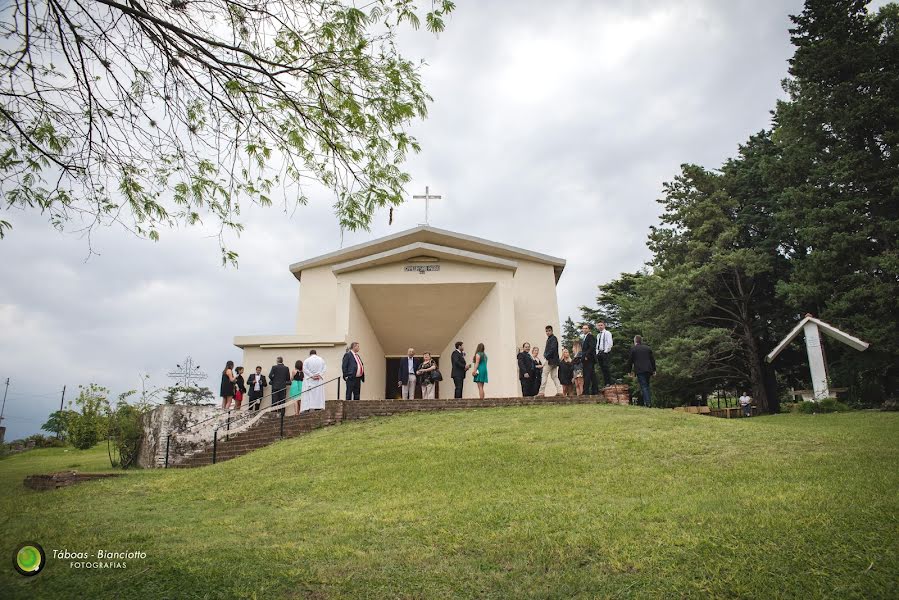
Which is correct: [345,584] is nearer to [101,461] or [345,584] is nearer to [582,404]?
[582,404]

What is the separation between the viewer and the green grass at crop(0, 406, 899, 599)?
3986 mm

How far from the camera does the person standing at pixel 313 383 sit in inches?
528

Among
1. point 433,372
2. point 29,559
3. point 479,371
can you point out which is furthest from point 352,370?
point 29,559

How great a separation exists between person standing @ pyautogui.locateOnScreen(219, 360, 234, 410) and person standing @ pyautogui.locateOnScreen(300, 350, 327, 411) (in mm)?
2398

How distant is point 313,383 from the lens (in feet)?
45.3

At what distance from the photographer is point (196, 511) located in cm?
690

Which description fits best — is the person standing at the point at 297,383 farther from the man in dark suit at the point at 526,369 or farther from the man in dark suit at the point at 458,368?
the man in dark suit at the point at 526,369

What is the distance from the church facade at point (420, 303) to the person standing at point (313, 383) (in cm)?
285

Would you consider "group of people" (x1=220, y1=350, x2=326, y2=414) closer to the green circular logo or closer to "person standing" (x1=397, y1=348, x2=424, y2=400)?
"person standing" (x1=397, y1=348, x2=424, y2=400)

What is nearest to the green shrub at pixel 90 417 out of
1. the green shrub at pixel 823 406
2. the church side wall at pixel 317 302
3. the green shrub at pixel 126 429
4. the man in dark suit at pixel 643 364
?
the green shrub at pixel 126 429

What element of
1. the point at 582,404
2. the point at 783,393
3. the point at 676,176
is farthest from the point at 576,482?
the point at 783,393

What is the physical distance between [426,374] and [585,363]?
14.0 ft

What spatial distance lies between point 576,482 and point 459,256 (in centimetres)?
1159

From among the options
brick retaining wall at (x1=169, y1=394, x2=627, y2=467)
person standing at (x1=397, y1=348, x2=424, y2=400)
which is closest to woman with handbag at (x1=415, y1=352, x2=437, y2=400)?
person standing at (x1=397, y1=348, x2=424, y2=400)
